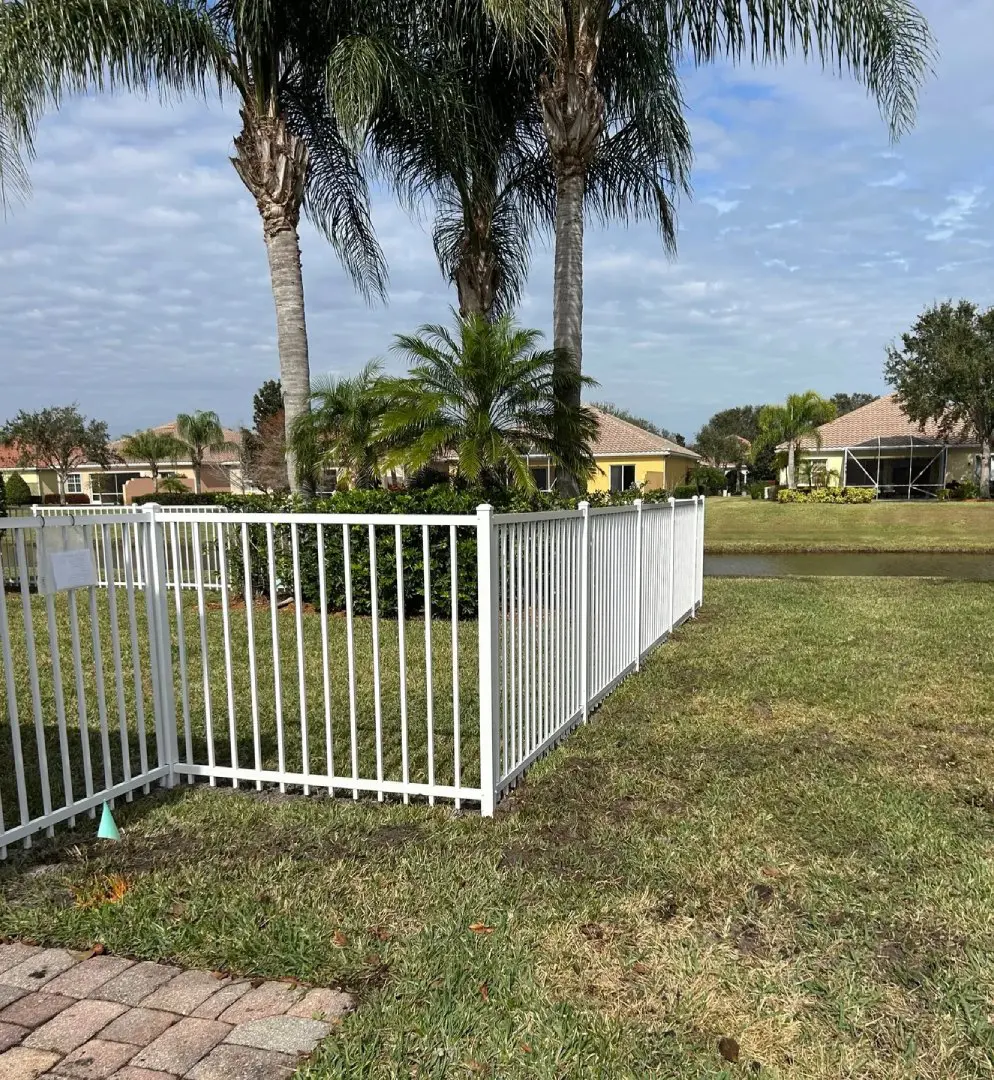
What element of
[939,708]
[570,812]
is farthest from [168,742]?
[939,708]

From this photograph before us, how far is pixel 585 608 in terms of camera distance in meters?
5.17

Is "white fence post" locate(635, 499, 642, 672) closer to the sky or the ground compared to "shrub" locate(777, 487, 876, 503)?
closer to the sky

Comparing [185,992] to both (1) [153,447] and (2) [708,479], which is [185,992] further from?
(1) [153,447]

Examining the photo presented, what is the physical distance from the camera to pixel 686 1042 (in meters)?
2.25

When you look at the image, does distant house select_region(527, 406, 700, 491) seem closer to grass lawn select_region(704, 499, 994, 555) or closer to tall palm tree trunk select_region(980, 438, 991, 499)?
grass lawn select_region(704, 499, 994, 555)

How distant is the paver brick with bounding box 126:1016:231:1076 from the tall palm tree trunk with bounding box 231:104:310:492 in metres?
9.10

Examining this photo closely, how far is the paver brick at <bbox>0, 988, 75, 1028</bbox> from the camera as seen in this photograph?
2.35 metres

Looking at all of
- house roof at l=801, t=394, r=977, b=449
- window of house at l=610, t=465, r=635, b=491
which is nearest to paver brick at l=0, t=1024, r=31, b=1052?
window of house at l=610, t=465, r=635, b=491

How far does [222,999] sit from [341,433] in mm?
12723

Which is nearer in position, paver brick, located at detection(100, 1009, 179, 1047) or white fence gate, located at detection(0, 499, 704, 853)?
paver brick, located at detection(100, 1009, 179, 1047)

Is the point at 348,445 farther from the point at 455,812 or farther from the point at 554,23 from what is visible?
the point at 455,812

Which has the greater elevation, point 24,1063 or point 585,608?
point 585,608

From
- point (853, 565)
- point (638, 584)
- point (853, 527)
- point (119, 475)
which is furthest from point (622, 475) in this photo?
point (119, 475)

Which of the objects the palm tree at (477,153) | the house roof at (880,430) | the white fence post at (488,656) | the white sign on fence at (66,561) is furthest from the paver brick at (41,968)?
the house roof at (880,430)
